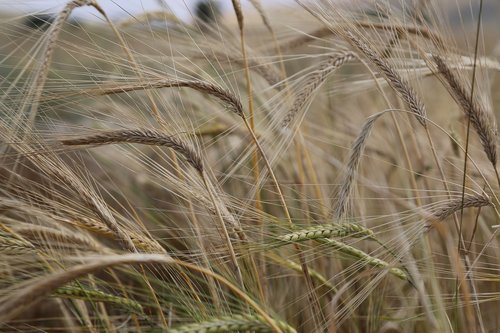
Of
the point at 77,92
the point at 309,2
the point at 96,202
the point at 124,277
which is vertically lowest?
the point at 124,277

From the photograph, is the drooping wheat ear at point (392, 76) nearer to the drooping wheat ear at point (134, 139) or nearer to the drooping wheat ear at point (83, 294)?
the drooping wheat ear at point (134, 139)

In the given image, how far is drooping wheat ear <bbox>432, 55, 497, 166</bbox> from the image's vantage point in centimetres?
144

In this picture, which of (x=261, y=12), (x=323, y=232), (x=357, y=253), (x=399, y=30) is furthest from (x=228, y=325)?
(x=261, y=12)

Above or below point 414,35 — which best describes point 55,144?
below

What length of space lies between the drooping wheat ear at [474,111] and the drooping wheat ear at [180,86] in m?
0.48

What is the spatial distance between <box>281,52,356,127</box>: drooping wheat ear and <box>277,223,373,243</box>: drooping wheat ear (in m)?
0.41

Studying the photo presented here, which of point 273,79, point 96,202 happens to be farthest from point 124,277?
point 96,202

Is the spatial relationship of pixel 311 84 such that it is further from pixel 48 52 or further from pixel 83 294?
pixel 83 294

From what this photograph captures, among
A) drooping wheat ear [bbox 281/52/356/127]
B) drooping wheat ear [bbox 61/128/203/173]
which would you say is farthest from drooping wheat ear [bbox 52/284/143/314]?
drooping wheat ear [bbox 281/52/356/127]

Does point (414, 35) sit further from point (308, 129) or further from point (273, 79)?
point (308, 129)

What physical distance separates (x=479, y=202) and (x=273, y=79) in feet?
2.71

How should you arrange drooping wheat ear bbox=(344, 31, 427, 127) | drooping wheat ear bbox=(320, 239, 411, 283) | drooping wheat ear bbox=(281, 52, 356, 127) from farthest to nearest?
drooping wheat ear bbox=(281, 52, 356, 127) < drooping wheat ear bbox=(344, 31, 427, 127) < drooping wheat ear bbox=(320, 239, 411, 283)

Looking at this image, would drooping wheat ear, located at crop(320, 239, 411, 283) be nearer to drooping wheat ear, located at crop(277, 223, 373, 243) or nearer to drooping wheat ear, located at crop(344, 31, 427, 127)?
drooping wheat ear, located at crop(277, 223, 373, 243)

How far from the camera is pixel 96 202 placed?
4.37ft
